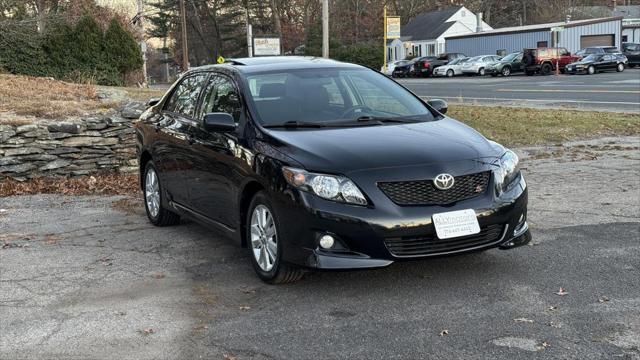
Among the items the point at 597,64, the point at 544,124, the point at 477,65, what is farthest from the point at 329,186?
the point at 477,65

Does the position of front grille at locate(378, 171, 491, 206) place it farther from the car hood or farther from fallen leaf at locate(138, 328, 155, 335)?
fallen leaf at locate(138, 328, 155, 335)

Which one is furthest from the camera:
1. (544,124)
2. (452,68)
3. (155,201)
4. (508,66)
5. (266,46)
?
(452,68)

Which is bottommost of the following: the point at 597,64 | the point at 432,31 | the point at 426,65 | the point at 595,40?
the point at 597,64

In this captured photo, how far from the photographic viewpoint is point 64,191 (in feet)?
31.5

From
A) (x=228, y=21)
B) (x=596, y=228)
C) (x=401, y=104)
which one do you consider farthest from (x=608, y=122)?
(x=228, y=21)

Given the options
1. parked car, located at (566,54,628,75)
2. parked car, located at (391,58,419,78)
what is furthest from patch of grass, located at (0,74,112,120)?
parked car, located at (391,58,419,78)

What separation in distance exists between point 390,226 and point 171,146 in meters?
2.86

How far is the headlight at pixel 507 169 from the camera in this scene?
5.23 metres

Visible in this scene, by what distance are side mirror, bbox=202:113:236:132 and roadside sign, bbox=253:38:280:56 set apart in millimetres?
30015

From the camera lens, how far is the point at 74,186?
988 cm

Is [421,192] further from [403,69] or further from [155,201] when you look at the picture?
[403,69]

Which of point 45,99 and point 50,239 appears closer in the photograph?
point 50,239

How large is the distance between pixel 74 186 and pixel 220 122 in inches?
195

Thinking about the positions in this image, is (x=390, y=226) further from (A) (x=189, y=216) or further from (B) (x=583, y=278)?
(A) (x=189, y=216)
